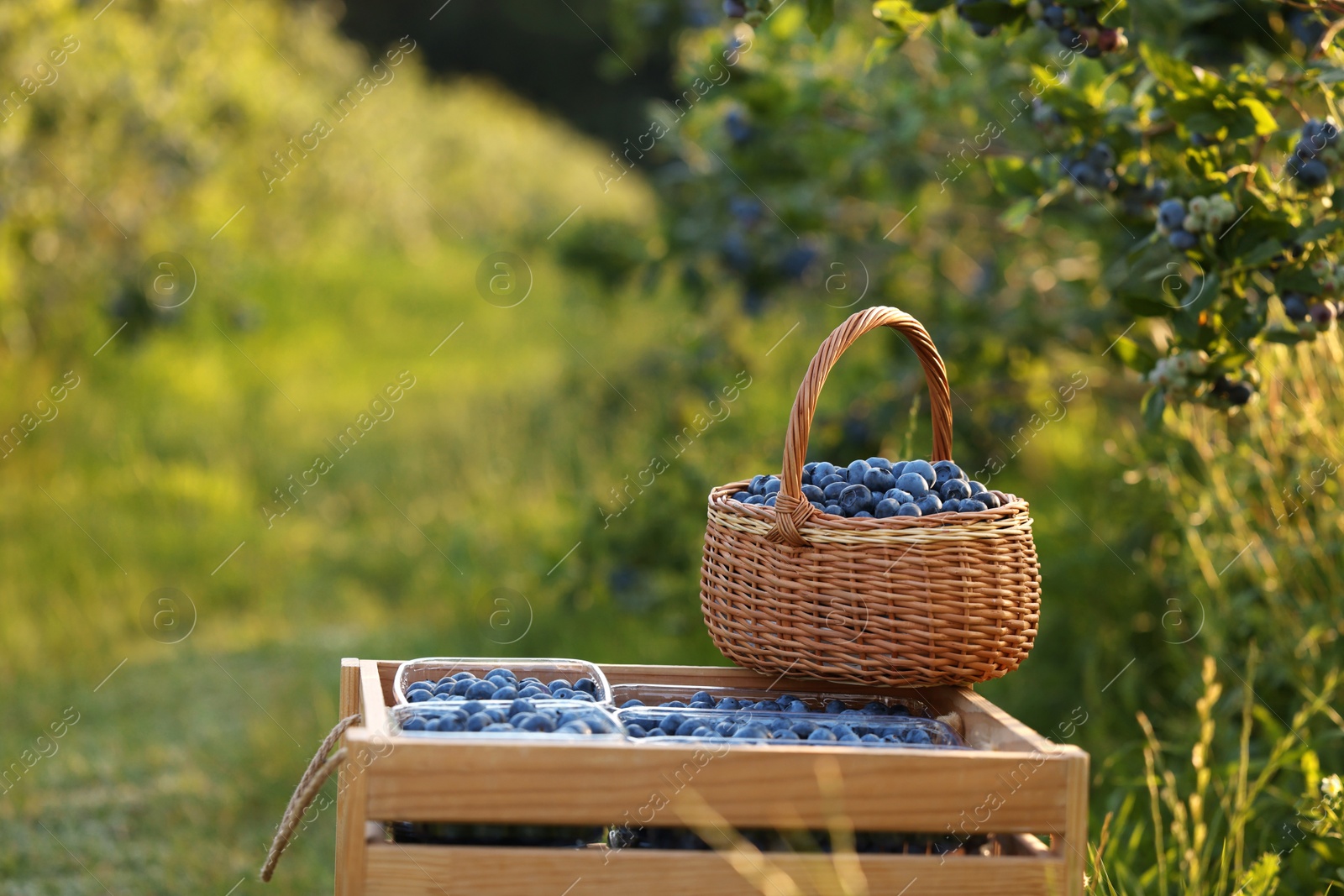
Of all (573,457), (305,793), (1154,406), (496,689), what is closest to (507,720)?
(496,689)

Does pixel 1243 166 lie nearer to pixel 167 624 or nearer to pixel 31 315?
pixel 167 624

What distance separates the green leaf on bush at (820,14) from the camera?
74.1 inches

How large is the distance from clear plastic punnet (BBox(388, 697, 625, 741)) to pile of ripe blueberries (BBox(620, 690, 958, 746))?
0.06 metres

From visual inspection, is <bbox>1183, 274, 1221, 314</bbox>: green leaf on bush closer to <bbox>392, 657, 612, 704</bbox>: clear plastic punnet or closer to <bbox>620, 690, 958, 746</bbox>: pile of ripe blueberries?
<bbox>620, 690, 958, 746</bbox>: pile of ripe blueberries

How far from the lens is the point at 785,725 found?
1465 millimetres

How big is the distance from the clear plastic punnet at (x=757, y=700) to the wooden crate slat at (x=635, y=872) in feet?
0.96

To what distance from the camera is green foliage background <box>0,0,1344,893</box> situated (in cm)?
258

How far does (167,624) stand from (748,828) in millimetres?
3714

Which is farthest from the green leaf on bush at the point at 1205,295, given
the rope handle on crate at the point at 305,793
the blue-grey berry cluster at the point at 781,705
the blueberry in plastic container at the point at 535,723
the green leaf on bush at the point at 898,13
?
the rope handle on crate at the point at 305,793

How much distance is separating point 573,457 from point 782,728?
3.99 m

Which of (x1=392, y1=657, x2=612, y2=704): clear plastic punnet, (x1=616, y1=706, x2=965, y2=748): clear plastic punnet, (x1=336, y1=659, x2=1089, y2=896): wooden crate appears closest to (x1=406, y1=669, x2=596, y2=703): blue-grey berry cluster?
(x1=392, y1=657, x2=612, y2=704): clear plastic punnet

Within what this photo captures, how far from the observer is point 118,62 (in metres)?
5.49

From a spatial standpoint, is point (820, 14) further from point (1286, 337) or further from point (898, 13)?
point (1286, 337)

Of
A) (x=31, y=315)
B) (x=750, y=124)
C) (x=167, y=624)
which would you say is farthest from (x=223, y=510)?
(x=750, y=124)
